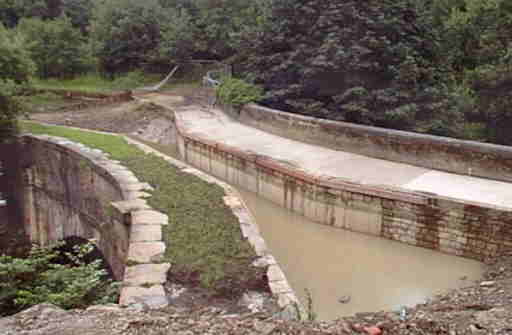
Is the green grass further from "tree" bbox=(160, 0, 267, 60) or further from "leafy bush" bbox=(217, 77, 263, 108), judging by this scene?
"tree" bbox=(160, 0, 267, 60)

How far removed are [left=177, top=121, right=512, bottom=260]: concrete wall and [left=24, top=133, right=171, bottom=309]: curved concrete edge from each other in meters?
3.30

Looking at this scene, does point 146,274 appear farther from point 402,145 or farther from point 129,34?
point 129,34

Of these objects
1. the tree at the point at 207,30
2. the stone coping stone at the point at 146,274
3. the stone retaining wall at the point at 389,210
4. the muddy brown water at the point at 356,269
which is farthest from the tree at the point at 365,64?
the tree at the point at 207,30

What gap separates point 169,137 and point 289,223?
849cm

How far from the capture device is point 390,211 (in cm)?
941

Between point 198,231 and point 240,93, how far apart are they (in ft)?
34.0

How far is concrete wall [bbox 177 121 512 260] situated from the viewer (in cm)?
847

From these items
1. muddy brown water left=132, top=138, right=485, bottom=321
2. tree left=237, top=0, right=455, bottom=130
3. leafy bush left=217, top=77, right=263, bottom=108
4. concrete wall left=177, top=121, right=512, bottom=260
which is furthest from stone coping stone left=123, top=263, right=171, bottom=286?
leafy bush left=217, top=77, right=263, bottom=108

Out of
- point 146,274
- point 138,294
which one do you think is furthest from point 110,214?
point 138,294

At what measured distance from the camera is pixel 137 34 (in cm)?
2805

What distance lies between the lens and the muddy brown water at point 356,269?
7.61 metres

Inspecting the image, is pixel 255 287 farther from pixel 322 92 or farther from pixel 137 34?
pixel 137 34

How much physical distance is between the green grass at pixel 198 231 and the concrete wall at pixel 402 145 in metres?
4.16

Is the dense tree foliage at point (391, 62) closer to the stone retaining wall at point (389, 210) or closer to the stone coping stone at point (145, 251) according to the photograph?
the stone retaining wall at point (389, 210)
